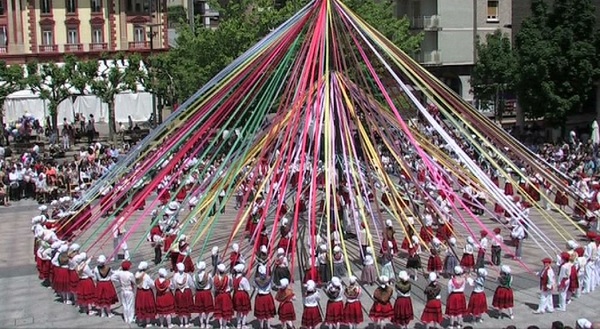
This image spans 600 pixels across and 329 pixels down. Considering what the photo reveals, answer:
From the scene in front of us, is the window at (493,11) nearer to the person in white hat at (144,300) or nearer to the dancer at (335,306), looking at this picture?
the dancer at (335,306)

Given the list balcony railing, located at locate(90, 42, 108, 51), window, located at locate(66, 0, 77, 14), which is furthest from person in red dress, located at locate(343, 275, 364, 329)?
window, located at locate(66, 0, 77, 14)

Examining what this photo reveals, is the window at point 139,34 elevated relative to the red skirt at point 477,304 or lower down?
elevated

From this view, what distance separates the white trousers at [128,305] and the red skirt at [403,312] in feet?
14.3

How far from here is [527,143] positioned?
28.5 meters

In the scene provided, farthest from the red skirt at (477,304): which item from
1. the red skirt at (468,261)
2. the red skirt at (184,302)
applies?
the red skirt at (184,302)

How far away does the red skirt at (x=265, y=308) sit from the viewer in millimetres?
12039

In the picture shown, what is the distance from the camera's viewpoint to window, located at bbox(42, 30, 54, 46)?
40031 millimetres

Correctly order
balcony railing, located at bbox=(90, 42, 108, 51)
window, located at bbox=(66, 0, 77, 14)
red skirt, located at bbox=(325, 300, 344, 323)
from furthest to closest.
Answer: balcony railing, located at bbox=(90, 42, 108, 51) < window, located at bbox=(66, 0, 77, 14) < red skirt, located at bbox=(325, 300, 344, 323)

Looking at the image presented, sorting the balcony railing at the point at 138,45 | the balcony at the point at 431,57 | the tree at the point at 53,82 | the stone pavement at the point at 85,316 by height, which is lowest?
the stone pavement at the point at 85,316

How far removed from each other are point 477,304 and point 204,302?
439 centimetres

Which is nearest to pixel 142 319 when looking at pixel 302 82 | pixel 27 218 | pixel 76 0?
pixel 302 82

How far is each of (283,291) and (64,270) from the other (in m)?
4.19

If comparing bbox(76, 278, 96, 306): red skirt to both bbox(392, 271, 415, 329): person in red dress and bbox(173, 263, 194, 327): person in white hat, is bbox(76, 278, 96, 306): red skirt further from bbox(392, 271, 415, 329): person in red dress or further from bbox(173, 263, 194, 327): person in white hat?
bbox(392, 271, 415, 329): person in red dress

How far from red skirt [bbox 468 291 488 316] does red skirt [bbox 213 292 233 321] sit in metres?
3.86
